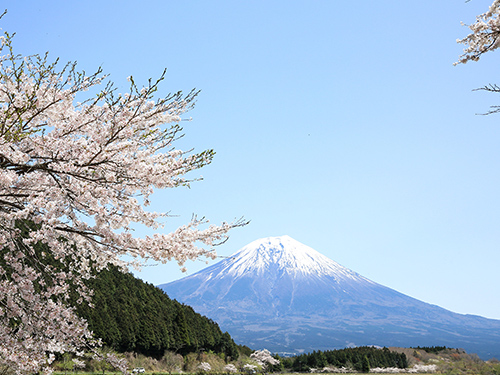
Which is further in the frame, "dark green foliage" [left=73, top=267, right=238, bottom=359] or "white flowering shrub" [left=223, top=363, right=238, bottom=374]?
"white flowering shrub" [left=223, top=363, right=238, bottom=374]

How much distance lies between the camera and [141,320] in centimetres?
3034

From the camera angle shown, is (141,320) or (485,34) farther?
(141,320)

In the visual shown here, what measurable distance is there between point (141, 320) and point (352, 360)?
28.3 meters

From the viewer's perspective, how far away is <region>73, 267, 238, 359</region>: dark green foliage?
88.1 feet

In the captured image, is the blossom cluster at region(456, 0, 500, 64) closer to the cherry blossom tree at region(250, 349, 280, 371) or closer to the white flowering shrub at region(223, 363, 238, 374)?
the white flowering shrub at region(223, 363, 238, 374)

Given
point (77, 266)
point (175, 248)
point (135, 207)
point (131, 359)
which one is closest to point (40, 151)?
point (135, 207)

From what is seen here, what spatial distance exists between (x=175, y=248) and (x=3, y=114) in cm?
291

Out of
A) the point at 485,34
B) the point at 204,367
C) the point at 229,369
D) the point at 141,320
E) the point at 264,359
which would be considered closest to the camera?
the point at 485,34

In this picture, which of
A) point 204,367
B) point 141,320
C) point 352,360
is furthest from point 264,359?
point 141,320

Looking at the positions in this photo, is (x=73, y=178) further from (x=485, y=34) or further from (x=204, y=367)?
(x=204, y=367)

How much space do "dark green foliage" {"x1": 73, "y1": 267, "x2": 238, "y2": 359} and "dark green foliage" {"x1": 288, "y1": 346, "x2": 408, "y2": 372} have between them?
1262 cm

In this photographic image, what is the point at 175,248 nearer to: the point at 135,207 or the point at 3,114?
the point at 135,207

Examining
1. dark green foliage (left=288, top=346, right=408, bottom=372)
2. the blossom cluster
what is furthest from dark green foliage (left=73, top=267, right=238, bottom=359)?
the blossom cluster

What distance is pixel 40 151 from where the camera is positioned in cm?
557
